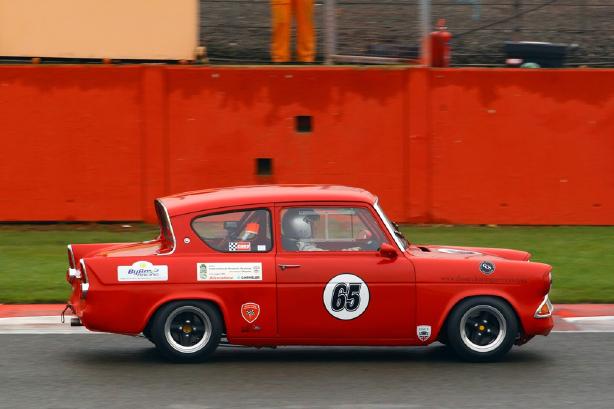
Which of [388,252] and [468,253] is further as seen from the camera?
[468,253]

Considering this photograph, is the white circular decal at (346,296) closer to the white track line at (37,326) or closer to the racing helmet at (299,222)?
the racing helmet at (299,222)

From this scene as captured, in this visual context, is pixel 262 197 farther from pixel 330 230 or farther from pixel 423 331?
pixel 423 331

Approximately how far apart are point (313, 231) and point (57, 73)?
9068mm

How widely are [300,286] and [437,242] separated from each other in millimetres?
6890

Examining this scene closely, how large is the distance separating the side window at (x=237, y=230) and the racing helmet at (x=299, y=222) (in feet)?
0.47

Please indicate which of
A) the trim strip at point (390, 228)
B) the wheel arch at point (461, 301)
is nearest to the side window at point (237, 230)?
the trim strip at point (390, 228)

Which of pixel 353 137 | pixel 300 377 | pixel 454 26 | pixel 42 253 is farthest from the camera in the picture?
pixel 454 26

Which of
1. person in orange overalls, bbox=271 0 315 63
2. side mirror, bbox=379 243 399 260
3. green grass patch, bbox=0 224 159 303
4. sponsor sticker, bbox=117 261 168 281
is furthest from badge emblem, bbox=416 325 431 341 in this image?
person in orange overalls, bbox=271 0 315 63

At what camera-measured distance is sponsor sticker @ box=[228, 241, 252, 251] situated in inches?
334

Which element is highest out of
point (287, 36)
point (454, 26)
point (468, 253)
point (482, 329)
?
point (454, 26)

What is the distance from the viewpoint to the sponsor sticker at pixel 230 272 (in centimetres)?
836

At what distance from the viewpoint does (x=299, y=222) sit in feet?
28.2

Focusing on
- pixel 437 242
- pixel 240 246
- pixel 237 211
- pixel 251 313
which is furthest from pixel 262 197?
pixel 437 242

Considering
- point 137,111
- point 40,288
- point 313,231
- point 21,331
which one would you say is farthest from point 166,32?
point 313,231
